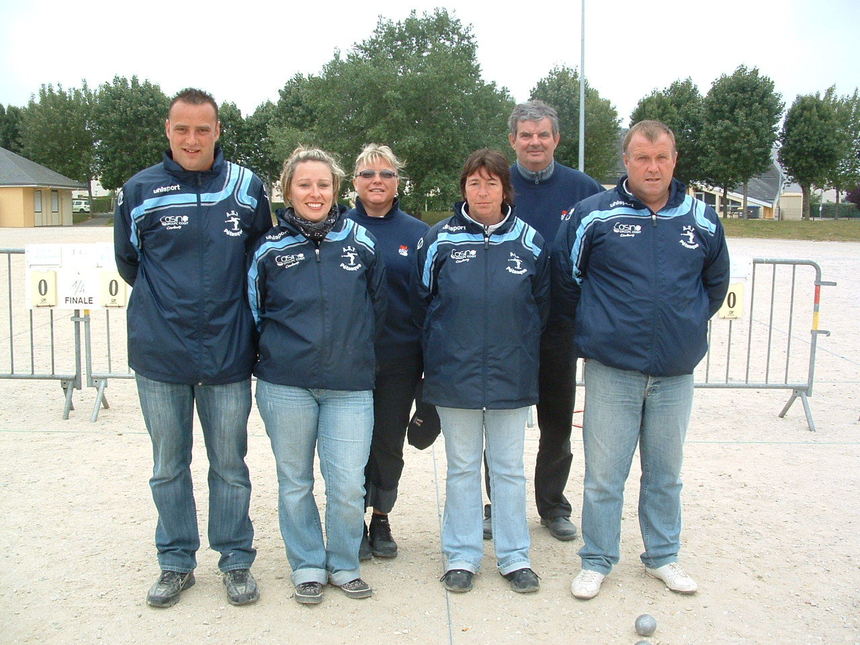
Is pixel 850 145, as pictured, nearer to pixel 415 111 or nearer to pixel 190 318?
pixel 415 111

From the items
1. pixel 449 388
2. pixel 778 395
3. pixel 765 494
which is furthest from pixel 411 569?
pixel 778 395

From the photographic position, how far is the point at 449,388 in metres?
3.70

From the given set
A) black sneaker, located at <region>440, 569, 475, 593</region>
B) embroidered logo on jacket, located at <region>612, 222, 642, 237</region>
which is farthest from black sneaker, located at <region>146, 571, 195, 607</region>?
embroidered logo on jacket, located at <region>612, 222, 642, 237</region>

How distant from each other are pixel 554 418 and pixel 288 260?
5.94ft

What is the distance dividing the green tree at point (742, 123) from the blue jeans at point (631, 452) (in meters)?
42.5

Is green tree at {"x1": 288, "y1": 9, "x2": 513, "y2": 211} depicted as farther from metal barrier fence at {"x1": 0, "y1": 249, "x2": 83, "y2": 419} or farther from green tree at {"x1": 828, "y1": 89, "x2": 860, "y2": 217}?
metal barrier fence at {"x1": 0, "y1": 249, "x2": 83, "y2": 419}

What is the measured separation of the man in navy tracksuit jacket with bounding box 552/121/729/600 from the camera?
3.58 metres

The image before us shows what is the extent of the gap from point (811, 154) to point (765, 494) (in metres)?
45.2

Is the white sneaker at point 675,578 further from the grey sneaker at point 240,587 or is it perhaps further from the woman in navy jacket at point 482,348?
the grey sneaker at point 240,587

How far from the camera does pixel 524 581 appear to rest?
3.77 metres

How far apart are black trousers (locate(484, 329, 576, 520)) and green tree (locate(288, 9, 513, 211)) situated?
130 feet

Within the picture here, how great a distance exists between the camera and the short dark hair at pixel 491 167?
372 centimetres

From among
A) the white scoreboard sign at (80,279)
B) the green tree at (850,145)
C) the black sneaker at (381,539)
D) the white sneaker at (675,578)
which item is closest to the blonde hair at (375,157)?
the black sneaker at (381,539)

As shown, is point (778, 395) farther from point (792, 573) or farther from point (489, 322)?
Answer: point (489, 322)
